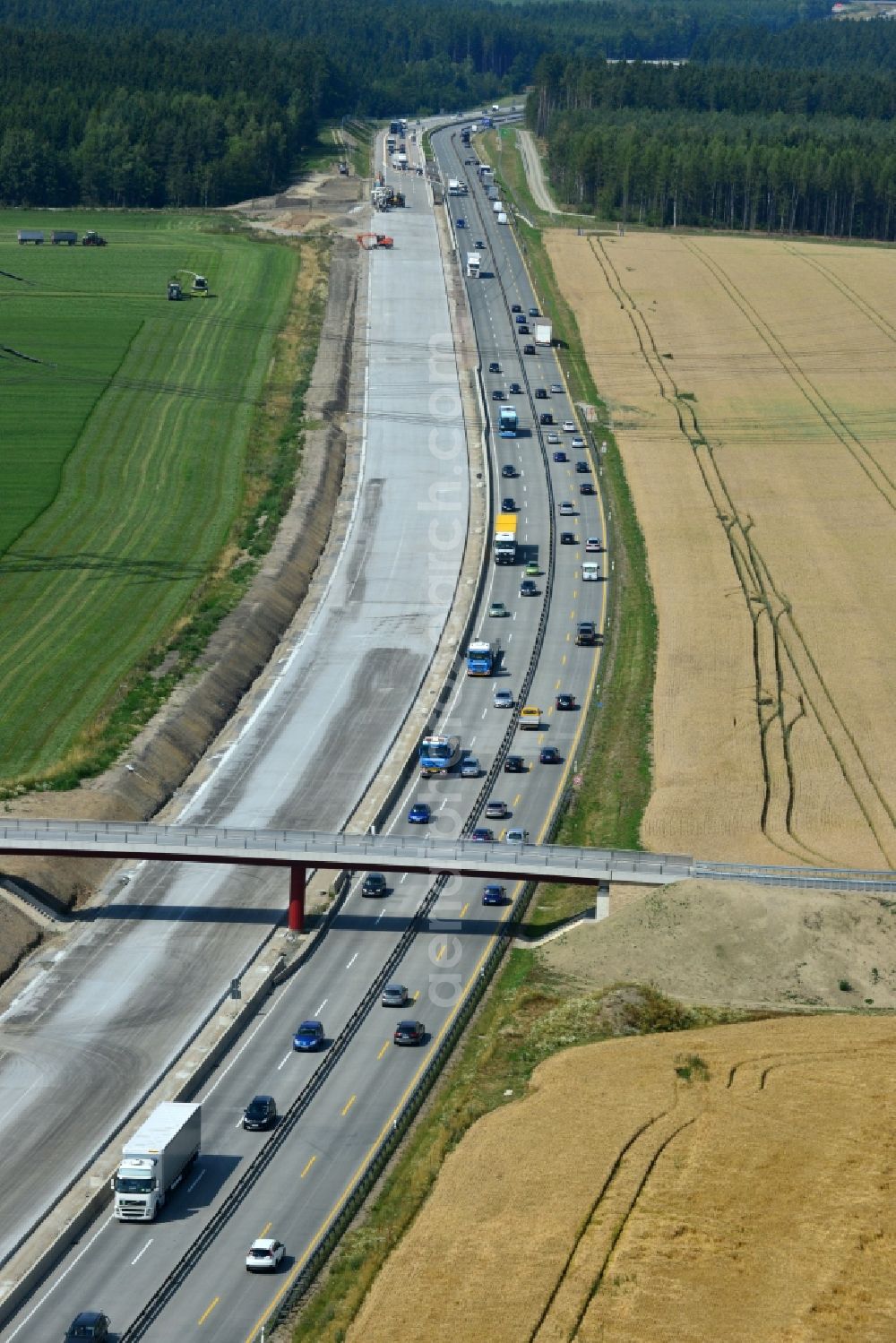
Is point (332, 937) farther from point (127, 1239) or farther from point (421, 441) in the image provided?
point (421, 441)

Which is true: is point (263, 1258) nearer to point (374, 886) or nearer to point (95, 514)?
point (374, 886)

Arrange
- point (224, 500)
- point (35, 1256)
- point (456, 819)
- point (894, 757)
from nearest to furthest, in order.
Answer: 1. point (35, 1256)
2. point (456, 819)
3. point (894, 757)
4. point (224, 500)

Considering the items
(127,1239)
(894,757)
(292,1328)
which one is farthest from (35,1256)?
(894,757)

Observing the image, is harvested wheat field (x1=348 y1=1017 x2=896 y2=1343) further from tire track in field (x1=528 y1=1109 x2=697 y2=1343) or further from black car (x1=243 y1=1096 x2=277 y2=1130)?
black car (x1=243 y1=1096 x2=277 y2=1130)

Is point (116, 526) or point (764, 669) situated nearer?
point (764, 669)

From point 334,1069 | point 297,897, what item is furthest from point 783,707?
point 334,1069

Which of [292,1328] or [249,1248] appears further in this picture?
[249,1248]

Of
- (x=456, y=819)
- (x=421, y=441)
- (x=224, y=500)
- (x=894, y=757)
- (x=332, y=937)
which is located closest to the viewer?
(x=332, y=937)
